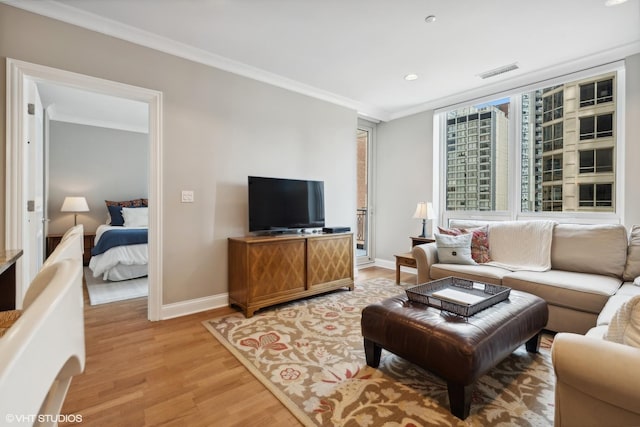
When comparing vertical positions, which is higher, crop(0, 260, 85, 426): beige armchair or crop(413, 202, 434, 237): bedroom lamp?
crop(413, 202, 434, 237): bedroom lamp

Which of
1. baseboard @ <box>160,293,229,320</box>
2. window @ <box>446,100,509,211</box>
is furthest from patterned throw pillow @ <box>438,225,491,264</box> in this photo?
baseboard @ <box>160,293,229,320</box>

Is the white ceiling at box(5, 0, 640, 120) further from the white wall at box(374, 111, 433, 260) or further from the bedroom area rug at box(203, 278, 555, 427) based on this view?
the bedroom area rug at box(203, 278, 555, 427)

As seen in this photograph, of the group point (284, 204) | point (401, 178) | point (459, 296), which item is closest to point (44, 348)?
point (459, 296)

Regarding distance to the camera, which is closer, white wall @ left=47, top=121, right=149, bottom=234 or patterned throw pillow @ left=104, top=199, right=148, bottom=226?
white wall @ left=47, top=121, right=149, bottom=234

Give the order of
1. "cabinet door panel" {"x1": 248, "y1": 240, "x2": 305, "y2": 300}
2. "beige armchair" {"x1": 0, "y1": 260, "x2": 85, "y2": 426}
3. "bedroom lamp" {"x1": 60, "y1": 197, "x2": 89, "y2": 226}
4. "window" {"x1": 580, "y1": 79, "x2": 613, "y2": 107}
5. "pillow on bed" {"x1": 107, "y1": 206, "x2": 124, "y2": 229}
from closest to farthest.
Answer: "beige armchair" {"x1": 0, "y1": 260, "x2": 85, "y2": 426} < "cabinet door panel" {"x1": 248, "y1": 240, "x2": 305, "y2": 300} < "window" {"x1": 580, "y1": 79, "x2": 613, "y2": 107} < "bedroom lamp" {"x1": 60, "y1": 197, "x2": 89, "y2": 226} < "pillow on bed" {"x1": 107, "y1": 206, "x2": 124, "y2": 229}

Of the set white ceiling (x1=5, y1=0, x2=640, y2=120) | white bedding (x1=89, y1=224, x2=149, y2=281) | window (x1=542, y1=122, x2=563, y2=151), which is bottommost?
white bedding (x1=89, y1=224, x2=149, y2=281)

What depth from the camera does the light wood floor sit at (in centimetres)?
165

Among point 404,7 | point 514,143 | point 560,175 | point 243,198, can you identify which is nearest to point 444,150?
point 514,143

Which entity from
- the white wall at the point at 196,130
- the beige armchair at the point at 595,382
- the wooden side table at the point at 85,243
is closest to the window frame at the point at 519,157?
the white wall at the point at 196,130

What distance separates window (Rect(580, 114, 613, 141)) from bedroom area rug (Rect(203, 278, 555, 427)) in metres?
2.38

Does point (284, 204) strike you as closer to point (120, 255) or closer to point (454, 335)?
point (454, 335)

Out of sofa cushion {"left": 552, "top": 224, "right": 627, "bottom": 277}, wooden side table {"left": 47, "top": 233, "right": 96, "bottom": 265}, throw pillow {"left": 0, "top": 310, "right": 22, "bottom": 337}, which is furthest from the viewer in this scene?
wooden side table {"left": 47, "top": 233, "right": 96, "bottom": 265}

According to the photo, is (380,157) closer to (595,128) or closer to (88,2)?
(595,128)

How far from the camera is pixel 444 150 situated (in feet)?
15.8
